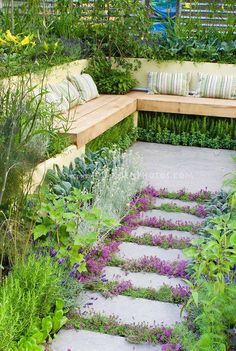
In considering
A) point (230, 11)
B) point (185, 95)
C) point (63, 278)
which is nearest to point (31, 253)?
point (63, 278)

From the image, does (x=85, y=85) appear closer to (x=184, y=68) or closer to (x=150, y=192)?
(x=184, y=68)

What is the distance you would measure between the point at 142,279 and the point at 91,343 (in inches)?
30.4

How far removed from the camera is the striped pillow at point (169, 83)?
7676 mm

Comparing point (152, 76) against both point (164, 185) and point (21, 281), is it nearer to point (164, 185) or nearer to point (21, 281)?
point (164, 185)

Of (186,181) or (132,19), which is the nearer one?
(186,181)

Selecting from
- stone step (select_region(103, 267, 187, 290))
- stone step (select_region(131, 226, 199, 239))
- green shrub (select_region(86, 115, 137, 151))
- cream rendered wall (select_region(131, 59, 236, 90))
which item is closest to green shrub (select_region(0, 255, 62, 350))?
stone step (select_region(103, 267, 187, 290))

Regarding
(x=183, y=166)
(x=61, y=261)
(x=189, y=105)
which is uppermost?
(x=189, y=105)

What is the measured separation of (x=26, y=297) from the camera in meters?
2.94

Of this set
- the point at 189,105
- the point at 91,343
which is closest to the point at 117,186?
the point at 91,343

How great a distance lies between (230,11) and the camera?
8.23 m

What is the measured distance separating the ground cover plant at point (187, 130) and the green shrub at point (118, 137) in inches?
8.6

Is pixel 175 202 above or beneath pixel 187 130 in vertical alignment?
beneath

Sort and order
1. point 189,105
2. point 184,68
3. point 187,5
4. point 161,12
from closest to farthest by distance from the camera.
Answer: point 189,105
point 184,68
point 187,5
point 161,12

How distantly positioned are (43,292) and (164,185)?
2.76m
